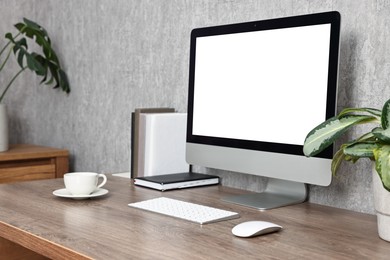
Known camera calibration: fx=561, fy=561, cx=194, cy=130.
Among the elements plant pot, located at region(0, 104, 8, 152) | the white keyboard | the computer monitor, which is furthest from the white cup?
plant pot, located at region(0, 104, 8, 152)

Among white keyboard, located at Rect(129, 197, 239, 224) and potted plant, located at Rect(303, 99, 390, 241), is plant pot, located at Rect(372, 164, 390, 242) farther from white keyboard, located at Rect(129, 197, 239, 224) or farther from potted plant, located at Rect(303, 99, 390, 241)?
white keyboard, located at Rect(129, 197, 239, 224)

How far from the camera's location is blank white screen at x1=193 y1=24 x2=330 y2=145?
3.91 ft

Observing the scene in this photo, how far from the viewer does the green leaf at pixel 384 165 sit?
0.90m

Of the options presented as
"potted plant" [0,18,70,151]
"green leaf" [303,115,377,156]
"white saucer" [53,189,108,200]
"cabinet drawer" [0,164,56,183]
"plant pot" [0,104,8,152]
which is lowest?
"cabinet drawer" [0,164,56,183]

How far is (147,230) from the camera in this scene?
3.52 ft

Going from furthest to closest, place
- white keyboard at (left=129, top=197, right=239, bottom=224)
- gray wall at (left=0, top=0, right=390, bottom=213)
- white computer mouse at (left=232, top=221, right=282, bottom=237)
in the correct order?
gray wall at (left=0, top=0, right=390, bottom=213) < white keyboard at (left=129, top=197, right=239, bottom=224) < white computer mouse at (left=232, top=221, right=282, bottom=237)

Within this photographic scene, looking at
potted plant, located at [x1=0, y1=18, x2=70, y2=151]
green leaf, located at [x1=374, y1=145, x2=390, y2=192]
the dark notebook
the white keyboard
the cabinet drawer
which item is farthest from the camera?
potted plant, located at [x1=0, y1=18, x2=70, y2=151]

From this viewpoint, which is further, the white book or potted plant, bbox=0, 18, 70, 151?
potted plant, bbox=0, 18, 70, 151

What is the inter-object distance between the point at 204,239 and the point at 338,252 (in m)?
0.23

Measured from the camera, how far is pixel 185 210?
4.06ft

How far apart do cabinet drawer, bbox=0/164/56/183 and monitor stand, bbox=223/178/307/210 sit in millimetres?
1011

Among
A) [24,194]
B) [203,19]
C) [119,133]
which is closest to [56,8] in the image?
[119,133]

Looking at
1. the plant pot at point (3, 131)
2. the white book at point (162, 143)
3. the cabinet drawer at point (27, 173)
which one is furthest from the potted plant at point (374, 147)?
the plant pot at point (3, 131)

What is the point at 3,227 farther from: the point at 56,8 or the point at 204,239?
the point at 56,8
